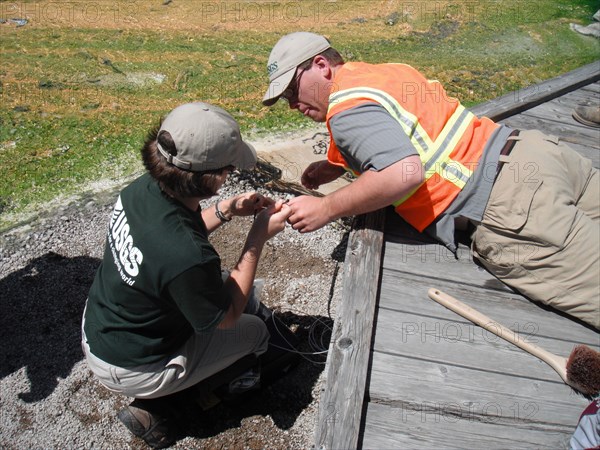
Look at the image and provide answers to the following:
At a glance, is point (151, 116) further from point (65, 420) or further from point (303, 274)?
point (65, 420)

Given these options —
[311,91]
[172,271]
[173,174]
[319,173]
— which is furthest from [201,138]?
[319,173]

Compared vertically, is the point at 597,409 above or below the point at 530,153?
below

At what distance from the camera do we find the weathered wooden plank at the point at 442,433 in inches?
85.1

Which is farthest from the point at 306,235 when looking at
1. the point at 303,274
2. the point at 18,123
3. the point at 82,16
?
the point at 82,16

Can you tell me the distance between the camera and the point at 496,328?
2568 millimetres

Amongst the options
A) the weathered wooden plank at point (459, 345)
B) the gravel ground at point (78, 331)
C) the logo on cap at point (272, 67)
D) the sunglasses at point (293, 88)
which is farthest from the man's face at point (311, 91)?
the gravel ground at point (78, 331)

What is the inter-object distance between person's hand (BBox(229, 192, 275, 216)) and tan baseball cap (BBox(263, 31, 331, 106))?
0.48 metres

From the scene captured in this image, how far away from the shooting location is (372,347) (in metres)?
2.49

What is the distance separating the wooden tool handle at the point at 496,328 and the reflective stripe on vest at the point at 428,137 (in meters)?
0.52

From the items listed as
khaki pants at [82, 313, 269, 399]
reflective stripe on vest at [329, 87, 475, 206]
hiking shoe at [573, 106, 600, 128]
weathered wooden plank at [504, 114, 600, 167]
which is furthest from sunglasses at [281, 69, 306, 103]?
hiking shoe at [573, 106, 600, 128]

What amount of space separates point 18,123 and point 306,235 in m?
2.99

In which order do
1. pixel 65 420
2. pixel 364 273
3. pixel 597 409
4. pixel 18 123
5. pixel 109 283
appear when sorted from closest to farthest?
pixel 597 409 < pixel 109 283 < pixel 364 273 < pixel 65 420 < pixel 18 123

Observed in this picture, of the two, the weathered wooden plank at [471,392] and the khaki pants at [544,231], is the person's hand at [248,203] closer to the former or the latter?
the weathered wooden plank at [471,392]

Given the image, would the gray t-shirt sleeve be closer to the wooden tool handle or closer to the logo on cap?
the logo on cap
